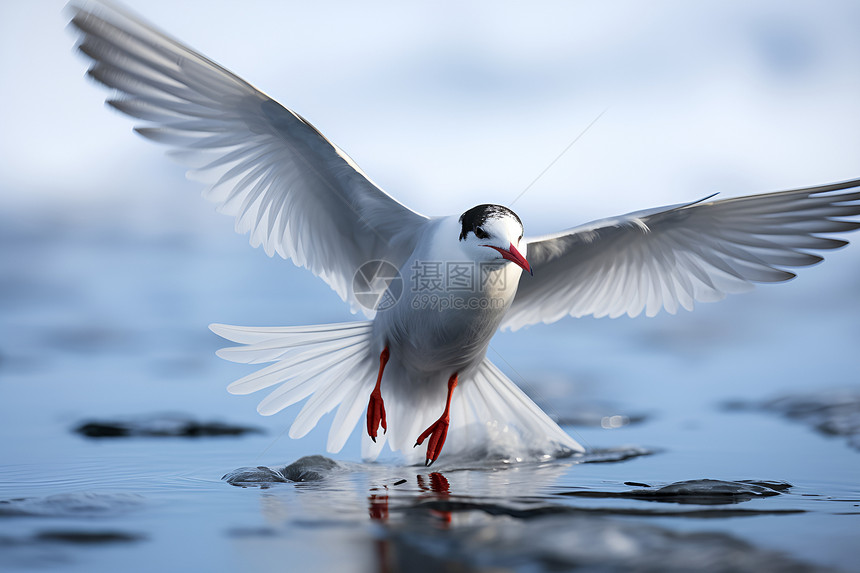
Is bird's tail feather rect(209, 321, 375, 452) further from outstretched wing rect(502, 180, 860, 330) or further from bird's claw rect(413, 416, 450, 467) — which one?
outstretched wing rect(502, 180, 860, 330)

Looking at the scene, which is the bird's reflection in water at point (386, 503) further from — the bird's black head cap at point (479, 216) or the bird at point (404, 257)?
the bird's black head cap at point (479, 216)

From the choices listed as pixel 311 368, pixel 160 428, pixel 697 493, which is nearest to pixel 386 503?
pixel 697 493

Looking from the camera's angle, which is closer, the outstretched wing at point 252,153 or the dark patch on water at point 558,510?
the dark patch on water at point 558,510

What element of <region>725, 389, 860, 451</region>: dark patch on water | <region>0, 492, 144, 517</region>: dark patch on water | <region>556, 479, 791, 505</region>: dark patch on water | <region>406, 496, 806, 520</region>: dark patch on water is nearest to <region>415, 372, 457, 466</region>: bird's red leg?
<region>556, 479, 791, 505</region>: dark patch on water

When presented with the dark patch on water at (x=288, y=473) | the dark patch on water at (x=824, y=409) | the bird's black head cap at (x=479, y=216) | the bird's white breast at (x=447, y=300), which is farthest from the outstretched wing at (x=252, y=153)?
the dark patch on water at (x=824, y=409)

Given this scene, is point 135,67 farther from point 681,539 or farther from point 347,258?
point 681,539

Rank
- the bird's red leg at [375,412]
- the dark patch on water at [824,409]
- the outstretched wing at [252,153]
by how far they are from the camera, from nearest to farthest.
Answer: the outstretched wing at [252,153], the bird's red leg at [375,412], the dark patch on water at [824,409]

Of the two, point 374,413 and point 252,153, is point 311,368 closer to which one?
point 374,413

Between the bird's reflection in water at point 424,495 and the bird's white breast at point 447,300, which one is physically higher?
the bird's white breast at point 447,300

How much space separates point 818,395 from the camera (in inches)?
295

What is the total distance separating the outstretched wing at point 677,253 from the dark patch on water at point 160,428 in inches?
90.9

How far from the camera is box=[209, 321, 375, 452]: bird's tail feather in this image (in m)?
4.59

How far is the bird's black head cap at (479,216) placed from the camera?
3.95 metres

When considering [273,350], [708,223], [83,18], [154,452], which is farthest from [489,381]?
[83,18]
